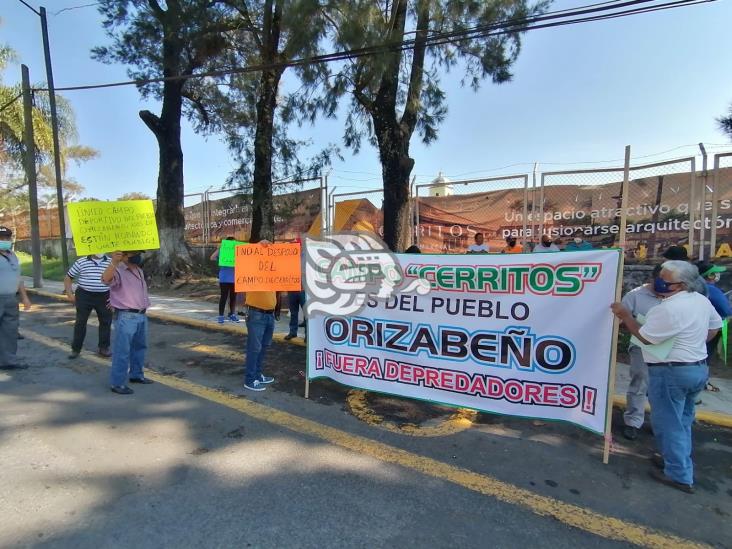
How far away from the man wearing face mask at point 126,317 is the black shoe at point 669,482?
4888mm

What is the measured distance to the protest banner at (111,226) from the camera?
179 inches

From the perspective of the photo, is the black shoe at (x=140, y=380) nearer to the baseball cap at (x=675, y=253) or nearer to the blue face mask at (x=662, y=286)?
the blue face mask at (x=662, y=286)

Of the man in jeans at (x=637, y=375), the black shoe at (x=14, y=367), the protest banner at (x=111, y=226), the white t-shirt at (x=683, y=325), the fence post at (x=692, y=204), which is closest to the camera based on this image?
the white t-shirt at (x=683, y=325)

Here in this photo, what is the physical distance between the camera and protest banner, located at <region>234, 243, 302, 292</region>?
4.93 meters

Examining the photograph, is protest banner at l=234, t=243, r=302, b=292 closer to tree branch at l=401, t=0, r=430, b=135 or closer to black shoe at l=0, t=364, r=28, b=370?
black shoe at l=0, t=364, r=28, b=370

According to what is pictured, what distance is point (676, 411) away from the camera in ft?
10.4

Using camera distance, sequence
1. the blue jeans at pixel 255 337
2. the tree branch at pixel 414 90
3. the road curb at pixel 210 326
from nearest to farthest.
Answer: the blue jeans at pixel 255 337, the road curb at pixel 210 326, the tree branch at pixel 414 90

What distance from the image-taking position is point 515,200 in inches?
380

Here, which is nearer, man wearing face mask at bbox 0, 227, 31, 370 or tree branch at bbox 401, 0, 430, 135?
man wearing face mask at bbox 0, 227, 31, 370

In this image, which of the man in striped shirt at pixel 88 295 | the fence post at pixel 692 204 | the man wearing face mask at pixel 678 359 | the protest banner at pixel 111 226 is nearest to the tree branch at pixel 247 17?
the man in striped shirt at pixel 88 295

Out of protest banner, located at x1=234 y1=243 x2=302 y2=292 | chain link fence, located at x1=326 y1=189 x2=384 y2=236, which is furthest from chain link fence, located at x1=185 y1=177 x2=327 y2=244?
protest banner, located at x1=234 y1=243 x2=302 y2=292

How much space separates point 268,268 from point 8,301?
3359 millimetres

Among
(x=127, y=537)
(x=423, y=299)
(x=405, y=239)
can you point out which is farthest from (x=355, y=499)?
(x=405, y=239)

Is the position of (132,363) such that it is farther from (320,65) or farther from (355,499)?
(320,65)
